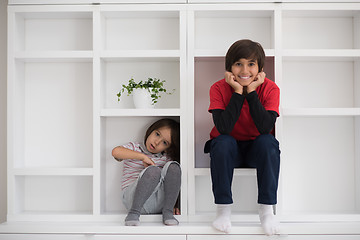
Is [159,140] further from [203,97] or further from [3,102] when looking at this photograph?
[3,102]

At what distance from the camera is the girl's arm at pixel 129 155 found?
5.97 feet

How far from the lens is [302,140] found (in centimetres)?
202

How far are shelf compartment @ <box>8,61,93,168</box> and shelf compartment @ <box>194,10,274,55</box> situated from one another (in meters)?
0.63

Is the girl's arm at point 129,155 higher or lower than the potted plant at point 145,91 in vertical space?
lower

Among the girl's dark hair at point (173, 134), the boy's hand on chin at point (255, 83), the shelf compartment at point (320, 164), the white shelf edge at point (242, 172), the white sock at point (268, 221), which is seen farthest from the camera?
the shelf compartment at point (320, 164)

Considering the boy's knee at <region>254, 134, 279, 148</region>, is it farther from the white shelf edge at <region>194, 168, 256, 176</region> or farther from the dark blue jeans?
the white shelf edge at <region>194, 168, 256, 176</region>

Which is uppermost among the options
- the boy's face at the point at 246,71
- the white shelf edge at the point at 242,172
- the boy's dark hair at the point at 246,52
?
the boy's dark hair at the point at 246,52

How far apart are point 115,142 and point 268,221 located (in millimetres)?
891

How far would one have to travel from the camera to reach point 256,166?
1637 mm

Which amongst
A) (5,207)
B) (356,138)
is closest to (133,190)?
(5,207)

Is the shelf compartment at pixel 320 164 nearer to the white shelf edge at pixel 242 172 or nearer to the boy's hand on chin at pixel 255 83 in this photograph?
the white shelf edge at pixel 242 172

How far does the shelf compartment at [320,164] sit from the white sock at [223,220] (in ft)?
1.68

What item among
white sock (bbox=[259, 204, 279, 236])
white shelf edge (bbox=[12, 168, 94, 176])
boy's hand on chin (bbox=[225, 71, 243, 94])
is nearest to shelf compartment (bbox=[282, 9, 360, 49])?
boy's hand on chin (bbox=[225, 71, 243, 94])

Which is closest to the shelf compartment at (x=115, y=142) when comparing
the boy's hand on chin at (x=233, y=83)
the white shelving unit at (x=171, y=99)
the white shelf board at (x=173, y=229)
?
the white shelving unit at (x=171, y=99)
